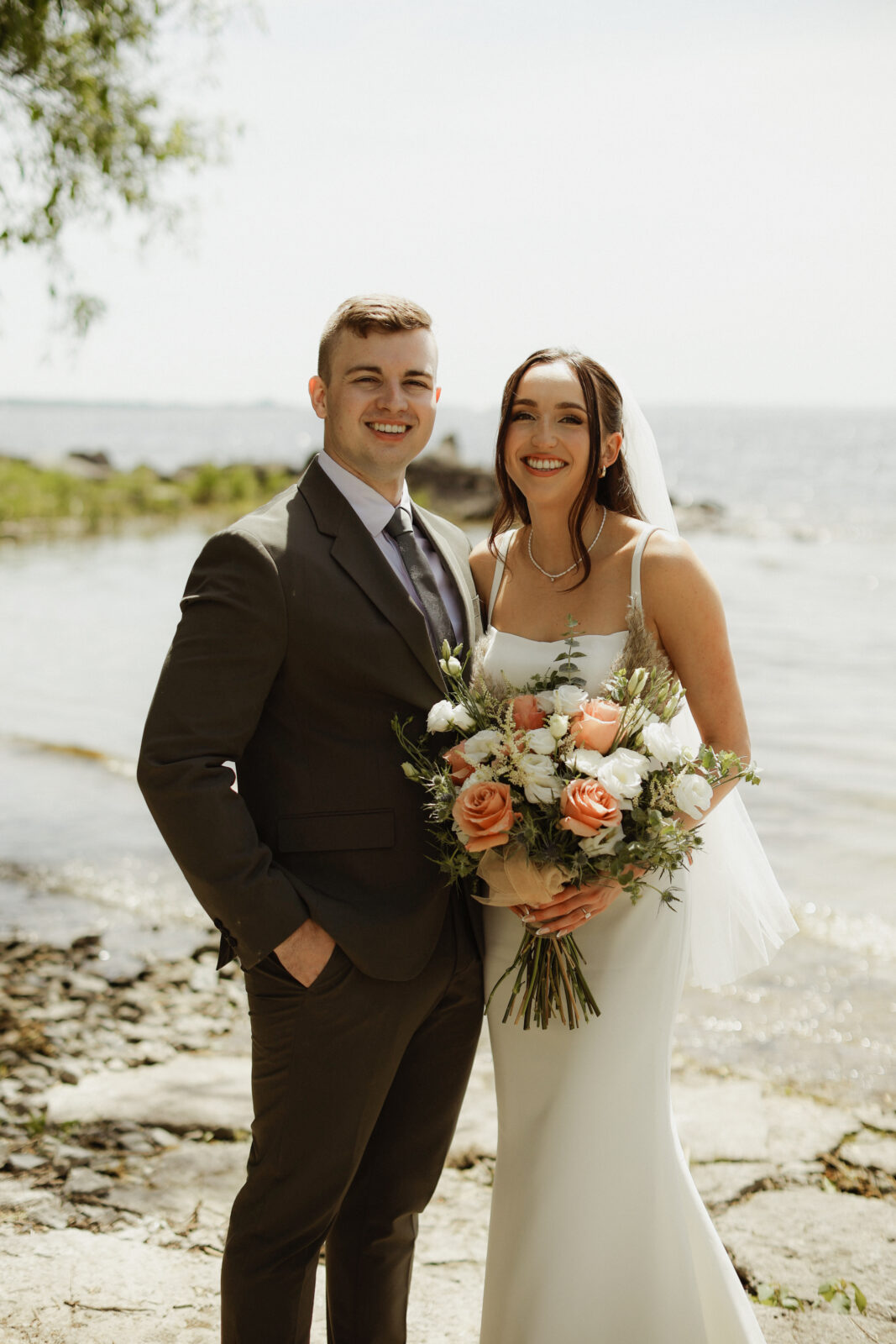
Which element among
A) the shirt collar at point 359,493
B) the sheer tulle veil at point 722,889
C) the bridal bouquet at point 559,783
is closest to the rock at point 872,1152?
the sheer tulle veil at point 722,889

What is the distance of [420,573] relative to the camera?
3035mm

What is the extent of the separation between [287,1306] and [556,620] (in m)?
1.89

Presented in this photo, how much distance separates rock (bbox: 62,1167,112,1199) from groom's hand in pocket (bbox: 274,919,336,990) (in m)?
1.96

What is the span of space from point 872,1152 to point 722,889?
1738 mm

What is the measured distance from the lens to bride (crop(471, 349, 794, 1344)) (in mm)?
3080

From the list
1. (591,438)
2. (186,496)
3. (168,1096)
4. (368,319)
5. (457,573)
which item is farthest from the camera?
(186,496)

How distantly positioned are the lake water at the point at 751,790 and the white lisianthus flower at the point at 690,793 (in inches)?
131

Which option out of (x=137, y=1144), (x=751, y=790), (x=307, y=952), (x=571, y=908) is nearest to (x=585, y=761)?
(x=571, y=908)

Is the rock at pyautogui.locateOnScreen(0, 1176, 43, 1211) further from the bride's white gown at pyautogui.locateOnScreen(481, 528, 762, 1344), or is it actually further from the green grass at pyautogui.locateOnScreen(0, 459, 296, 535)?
the green grass at pyautogui.locateOnScreen(0, 459, 296, 535)

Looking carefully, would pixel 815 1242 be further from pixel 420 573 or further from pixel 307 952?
pixel 420 573

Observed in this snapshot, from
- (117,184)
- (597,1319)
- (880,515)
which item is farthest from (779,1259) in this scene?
(880,515)

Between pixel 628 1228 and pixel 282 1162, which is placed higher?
pixel 282 1162

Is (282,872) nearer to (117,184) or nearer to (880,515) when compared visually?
(117,184)

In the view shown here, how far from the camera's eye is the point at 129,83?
6.60 meters
